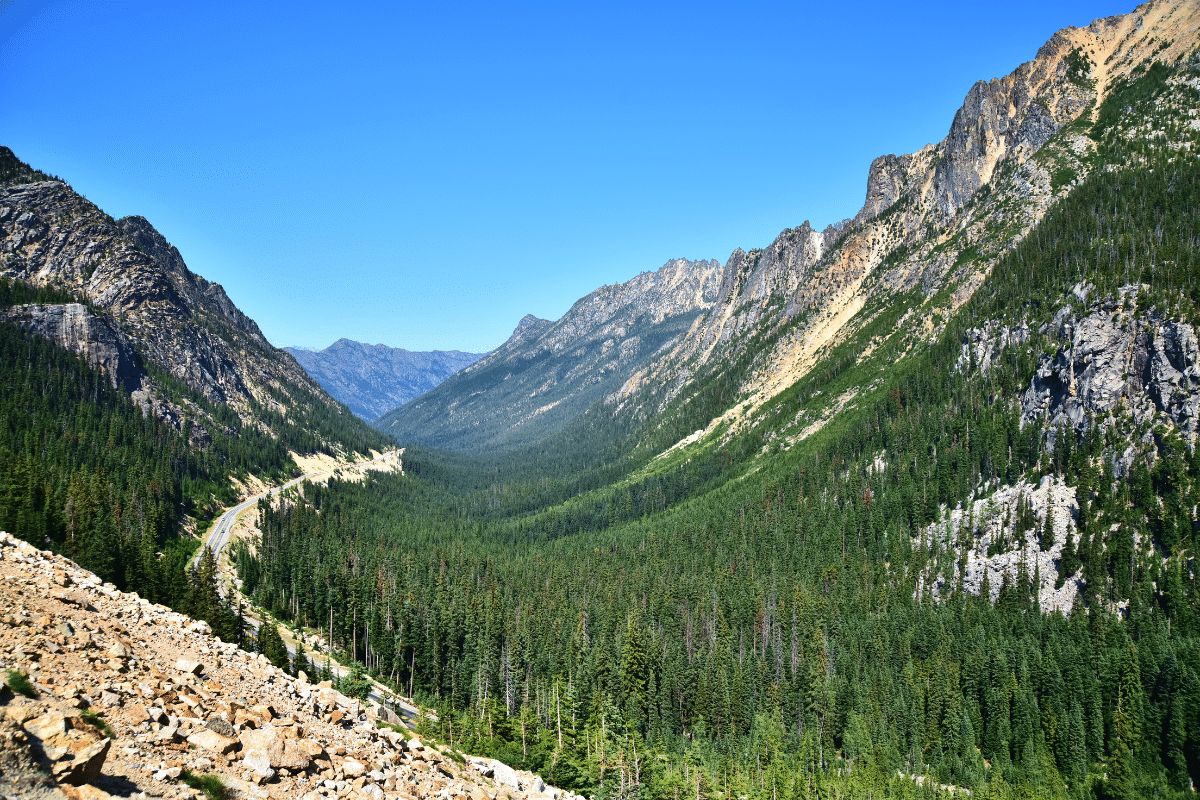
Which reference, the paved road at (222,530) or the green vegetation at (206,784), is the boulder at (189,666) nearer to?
the green vegetation at (206,784)

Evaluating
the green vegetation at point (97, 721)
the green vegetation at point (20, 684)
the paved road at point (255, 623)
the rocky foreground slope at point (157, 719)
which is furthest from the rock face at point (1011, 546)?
the green vegetation at point (20, 684)

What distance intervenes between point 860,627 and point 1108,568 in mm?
44365

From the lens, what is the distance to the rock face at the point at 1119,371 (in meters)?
126

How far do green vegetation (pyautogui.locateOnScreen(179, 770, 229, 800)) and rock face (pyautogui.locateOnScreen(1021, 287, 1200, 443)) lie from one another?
156 metres

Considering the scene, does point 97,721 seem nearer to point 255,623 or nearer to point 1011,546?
point 255,623

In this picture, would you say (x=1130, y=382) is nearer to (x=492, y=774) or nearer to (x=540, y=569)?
(x=540, y=569)

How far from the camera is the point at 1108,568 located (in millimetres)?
117938

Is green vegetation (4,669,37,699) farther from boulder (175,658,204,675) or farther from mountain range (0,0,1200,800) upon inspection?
boulder (175,658,204,675)

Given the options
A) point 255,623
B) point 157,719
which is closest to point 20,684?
point 157,719

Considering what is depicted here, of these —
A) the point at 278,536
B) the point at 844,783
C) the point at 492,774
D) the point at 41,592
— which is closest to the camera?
the point at 41,592

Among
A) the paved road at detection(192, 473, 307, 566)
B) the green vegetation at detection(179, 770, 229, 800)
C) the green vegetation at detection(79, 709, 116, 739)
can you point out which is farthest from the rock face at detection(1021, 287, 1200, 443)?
the paved road at detection(192, 473, 307, 566)

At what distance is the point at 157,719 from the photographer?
21109mm

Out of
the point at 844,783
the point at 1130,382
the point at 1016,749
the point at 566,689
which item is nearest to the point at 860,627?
the point at 1016,749

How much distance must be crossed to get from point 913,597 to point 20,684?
140191 millimetres
